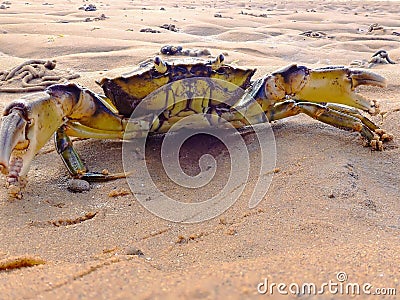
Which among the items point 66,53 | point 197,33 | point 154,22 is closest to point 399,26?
point 197,33

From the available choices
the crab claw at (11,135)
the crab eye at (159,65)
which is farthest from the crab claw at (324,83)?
the crab claw at (11,135)

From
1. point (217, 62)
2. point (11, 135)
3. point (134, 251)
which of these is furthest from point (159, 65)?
point (134, 251)

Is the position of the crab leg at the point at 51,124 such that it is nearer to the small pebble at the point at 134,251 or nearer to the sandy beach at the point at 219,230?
the sandy beach at the point at 219,230

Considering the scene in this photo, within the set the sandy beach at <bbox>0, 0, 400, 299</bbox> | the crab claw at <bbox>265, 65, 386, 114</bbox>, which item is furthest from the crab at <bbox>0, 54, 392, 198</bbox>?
Result: the sandy beach at <bbox>0, 0, 400, 299</bbox>

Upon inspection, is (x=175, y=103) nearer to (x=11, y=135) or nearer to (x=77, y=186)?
(x=77, y=186)

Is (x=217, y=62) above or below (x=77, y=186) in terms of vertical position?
above

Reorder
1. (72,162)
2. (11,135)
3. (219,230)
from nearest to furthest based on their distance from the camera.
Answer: (219,230)
(11,135)
(72,162)
